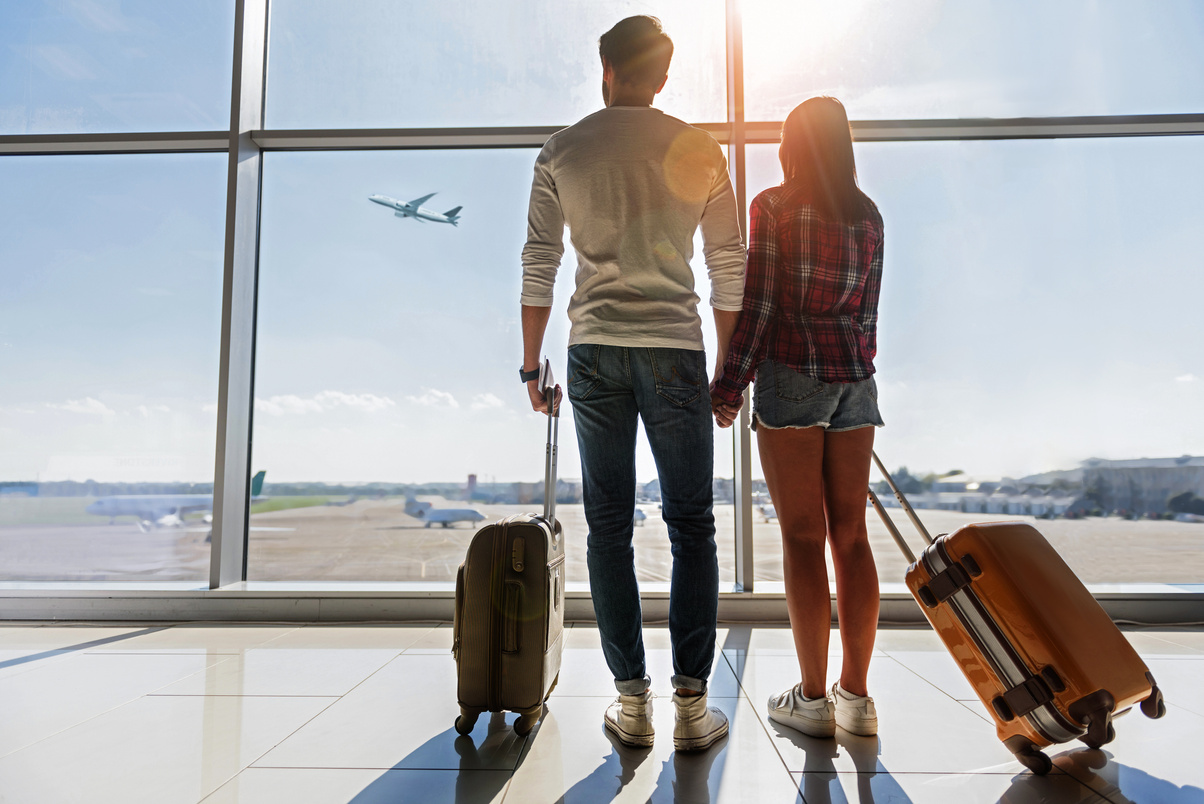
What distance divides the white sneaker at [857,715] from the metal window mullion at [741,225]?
1061 mm

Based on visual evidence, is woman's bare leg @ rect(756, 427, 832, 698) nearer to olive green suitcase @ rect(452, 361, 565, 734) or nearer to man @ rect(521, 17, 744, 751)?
man @ rect(521, 17, 744, 751)

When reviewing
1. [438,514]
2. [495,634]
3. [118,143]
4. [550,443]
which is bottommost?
[495,634]

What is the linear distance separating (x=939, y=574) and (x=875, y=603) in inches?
6.4

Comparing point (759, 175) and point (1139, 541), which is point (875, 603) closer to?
point (759, 175)

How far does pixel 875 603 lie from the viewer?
52.3 inches

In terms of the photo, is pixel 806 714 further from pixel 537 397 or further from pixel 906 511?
pixel 537 397

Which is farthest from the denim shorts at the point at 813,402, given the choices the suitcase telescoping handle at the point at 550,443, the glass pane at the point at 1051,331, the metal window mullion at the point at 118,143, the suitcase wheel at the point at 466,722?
the metal window mullion at the point at 118,143

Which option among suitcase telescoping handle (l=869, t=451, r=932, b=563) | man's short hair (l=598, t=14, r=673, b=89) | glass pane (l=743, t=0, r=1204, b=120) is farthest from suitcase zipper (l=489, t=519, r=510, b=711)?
glass pane (l=743, t=0, r=1204, b=120)

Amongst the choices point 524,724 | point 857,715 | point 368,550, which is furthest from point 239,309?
point 857,715

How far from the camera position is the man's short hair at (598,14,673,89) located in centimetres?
133

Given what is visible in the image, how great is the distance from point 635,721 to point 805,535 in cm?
51

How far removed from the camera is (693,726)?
1.25m

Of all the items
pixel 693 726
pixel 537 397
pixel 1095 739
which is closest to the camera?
pixel 1095 739

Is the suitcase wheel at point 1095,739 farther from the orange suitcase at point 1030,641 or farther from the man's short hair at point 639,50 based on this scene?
the man's short hair at point 639,50
